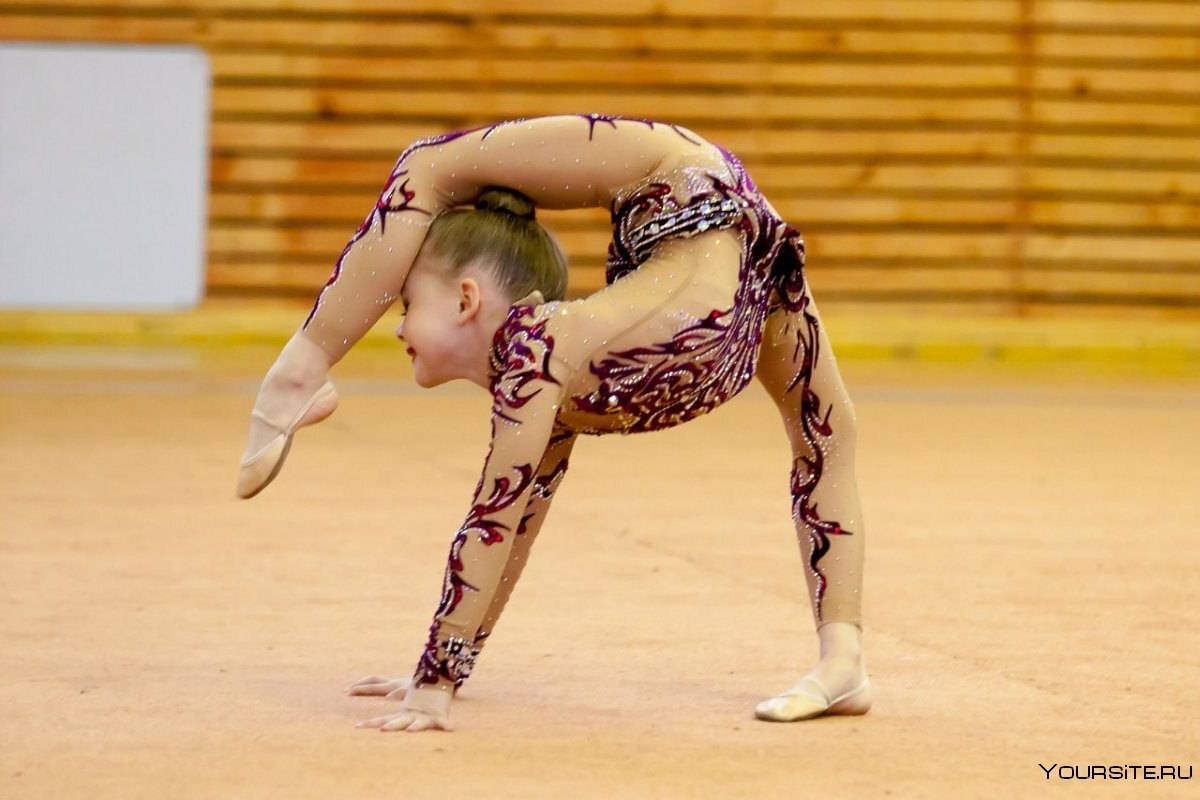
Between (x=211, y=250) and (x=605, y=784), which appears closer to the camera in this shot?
(x=605, y=784)

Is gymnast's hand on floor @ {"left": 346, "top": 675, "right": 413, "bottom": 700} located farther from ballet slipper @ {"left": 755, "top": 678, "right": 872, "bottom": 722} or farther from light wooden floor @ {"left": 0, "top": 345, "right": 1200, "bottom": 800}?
ballet slipper @ {"left": 755, "top": 678, "right": 872, "bottom": 722}

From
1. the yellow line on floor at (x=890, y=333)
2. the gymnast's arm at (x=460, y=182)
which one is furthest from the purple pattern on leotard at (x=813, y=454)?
the yellow line on floor at (x=890, y=333)

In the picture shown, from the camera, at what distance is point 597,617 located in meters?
2.61

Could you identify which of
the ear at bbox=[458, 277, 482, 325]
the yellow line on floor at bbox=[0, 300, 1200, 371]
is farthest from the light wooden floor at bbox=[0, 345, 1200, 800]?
the yellow line on floor at bbox=[0, 300, 1200, 371]

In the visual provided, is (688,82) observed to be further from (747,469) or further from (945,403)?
(747,469)

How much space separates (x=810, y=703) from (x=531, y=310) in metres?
0.54

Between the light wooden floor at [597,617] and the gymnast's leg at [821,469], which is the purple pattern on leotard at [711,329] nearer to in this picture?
the gymnast's leg at [821,469]

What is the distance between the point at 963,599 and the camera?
9.21 ft

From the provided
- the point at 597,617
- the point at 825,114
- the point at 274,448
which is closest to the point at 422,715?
A: the point at 274,448

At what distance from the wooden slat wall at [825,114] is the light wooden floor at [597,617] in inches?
124

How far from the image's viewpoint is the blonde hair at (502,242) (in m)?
1.93

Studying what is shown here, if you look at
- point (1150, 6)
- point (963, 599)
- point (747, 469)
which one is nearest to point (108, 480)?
point (747, 469)

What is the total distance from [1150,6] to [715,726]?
7238mm

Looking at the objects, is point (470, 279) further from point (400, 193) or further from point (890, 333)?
point (890, 333)
